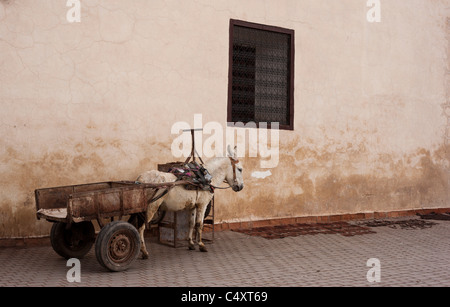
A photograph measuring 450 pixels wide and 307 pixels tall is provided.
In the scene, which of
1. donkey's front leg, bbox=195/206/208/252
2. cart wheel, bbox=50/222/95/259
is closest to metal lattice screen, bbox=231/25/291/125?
donkey's front leg, bbox=195/206/208/252

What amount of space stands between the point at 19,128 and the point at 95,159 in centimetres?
133

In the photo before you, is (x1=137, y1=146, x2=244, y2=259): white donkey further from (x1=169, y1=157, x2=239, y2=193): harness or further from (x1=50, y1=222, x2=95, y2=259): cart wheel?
(x1=50, y1=222, x2=95, y2=259): cart wheel

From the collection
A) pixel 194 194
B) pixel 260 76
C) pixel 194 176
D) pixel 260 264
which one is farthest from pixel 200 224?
pixel 260 76

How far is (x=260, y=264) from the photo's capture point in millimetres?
6918

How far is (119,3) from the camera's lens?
28.6ft

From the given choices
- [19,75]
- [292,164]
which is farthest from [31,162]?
[292,164]

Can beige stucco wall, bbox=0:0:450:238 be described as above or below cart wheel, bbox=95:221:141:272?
above

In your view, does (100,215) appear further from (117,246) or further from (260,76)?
(260,76)

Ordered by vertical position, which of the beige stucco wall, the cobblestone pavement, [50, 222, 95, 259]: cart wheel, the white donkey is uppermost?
the beige stucco wall

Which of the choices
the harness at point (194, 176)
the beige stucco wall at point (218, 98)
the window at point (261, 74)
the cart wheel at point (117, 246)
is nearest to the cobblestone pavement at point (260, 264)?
the cart wheel at point (117, 246)

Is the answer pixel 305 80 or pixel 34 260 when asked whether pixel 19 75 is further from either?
pixel 305 80

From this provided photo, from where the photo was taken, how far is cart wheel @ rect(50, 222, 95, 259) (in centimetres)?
670

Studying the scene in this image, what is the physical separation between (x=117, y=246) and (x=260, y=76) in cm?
562

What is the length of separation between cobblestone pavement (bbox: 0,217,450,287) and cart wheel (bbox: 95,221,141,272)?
143mm
